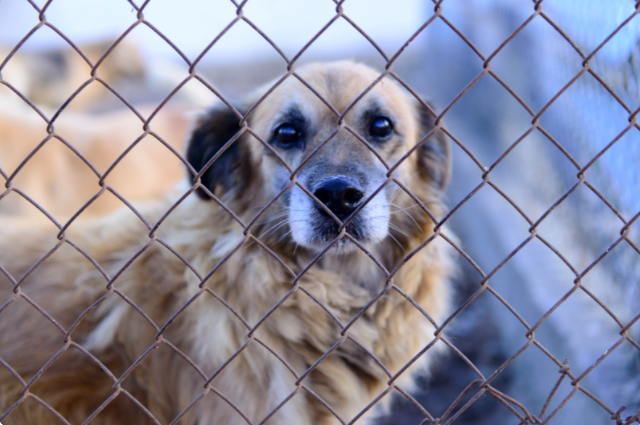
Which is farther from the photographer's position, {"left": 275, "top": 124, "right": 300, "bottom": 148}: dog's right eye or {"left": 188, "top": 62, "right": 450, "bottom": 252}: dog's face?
{"left": 275, "top": 124, "right": 300, "bottom": 148}: dog's right eye

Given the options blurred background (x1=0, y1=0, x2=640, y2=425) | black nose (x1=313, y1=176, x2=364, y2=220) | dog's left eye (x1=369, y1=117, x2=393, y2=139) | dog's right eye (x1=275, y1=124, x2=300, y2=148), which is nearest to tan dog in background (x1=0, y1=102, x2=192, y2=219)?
blurred background (x1=0, y1=0, x2=640, y2=425)

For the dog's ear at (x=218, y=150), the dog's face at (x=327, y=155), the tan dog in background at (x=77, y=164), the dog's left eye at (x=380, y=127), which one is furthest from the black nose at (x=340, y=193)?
the tan dog in background at (x=77, y=164)

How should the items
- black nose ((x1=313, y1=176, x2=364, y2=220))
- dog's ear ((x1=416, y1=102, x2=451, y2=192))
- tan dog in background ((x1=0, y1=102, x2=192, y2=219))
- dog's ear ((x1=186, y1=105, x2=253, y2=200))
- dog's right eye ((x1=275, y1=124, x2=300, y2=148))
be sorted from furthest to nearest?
tan dog in background ((x1=0, y1=102, x2=192, y2=219)) < dog's ear ((x1=416, y1=102, x2=451, y2=192)) < dog's ear ((x1=186, y1=105, x2=253, y2=200)) < dog's right eye ((x1=275, y1=124, x2=300, y2=148)) < black nose ((x1=313, y1=176, x2=364, y2=220))

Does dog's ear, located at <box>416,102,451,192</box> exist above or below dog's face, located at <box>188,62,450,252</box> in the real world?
above

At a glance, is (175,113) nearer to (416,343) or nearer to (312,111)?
(312,111)

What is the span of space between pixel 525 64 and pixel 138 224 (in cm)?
366

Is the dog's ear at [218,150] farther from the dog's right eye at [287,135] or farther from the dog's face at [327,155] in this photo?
the dog's right eye at [287,135]

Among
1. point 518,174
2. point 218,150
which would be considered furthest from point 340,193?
point 518,174

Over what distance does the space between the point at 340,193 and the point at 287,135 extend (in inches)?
23.9

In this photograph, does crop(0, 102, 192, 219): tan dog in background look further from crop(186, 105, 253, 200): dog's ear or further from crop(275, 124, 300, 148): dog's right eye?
crop(275, 124, 300, 148): dog's right eye

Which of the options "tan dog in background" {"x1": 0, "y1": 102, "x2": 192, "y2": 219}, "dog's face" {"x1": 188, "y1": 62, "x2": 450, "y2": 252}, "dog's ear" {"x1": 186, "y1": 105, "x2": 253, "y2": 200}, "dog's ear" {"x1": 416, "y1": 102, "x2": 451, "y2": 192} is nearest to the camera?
"dog's face" {"x1": 188, "y1": 62, "x2": 450, "y2": 252}

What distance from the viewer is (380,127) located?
2.14m

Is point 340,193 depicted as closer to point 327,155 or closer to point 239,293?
point 327,155

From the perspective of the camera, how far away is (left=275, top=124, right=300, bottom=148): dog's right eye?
2.13m
